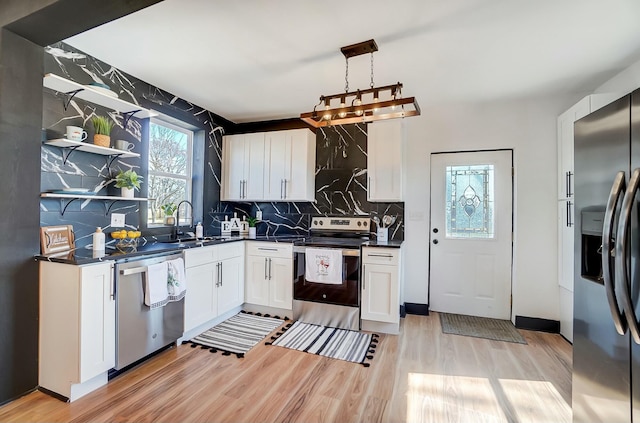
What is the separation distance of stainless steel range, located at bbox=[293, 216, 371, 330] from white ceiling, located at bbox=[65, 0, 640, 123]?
1.69 m

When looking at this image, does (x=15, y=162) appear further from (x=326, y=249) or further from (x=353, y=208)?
(x=353, y=208)

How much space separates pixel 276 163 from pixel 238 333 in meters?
2.10

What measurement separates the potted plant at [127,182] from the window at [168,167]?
45 cm

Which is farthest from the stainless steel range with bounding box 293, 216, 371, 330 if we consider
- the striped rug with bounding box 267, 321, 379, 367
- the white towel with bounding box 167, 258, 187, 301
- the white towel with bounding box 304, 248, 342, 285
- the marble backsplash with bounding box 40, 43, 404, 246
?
the white towel with bounding box 167, 258, 187, 301

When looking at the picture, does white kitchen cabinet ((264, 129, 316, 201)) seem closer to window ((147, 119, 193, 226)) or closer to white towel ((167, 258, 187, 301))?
window ((147, 119, 193, 226))

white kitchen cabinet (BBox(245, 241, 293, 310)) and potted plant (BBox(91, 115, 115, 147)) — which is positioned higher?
potted plant (BBox(91, 115, 115, 147))

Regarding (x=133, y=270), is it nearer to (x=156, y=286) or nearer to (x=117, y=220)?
(x=156, y=286)

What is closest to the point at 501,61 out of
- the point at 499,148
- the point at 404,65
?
the point at 404,65

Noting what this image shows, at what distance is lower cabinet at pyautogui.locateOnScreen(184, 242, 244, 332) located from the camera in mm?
2650

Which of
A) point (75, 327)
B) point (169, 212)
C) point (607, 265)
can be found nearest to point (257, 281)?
point (169, 212)

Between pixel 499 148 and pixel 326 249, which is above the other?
pixel 499 148

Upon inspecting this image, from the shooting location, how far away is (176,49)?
7.39 ft

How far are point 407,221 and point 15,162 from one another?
354 centimetres

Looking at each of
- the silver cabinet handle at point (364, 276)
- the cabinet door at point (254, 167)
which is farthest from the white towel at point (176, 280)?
the silver cabinet handle at point (364, 276)
